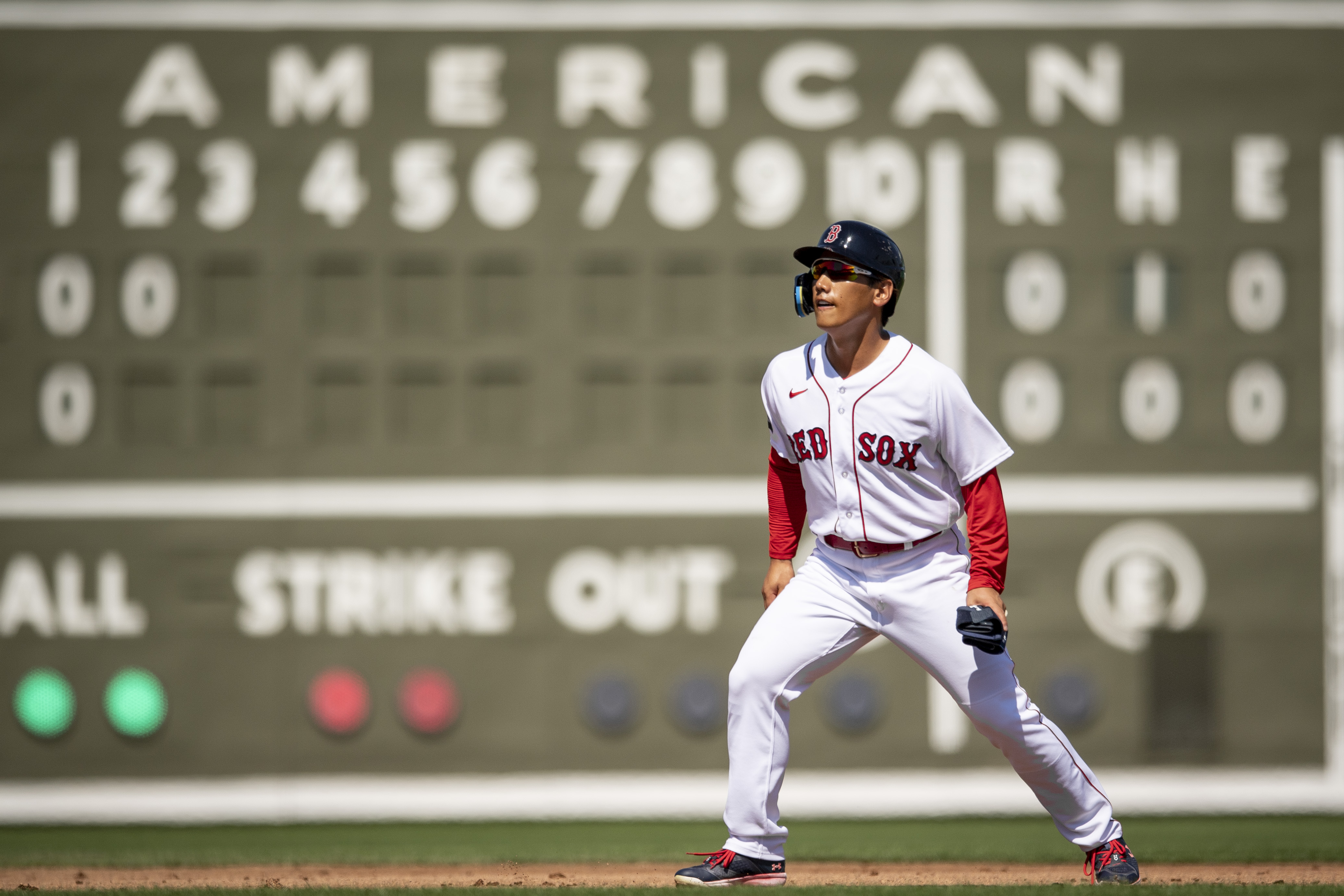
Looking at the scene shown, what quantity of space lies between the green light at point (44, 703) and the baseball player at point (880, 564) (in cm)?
256

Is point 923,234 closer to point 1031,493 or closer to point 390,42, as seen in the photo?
point 1031,493

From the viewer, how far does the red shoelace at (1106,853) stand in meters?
3.32

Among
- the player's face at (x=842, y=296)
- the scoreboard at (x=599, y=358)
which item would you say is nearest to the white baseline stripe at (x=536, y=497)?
the scoreboard at (x=599, y=358)

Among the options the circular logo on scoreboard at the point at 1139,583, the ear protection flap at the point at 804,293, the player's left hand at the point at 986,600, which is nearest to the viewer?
the player's left hand at the point at 986,600

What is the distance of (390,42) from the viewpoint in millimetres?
4992

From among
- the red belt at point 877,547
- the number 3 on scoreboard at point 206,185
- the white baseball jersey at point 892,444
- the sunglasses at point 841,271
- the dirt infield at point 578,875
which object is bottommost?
the dirt infield at point 578,875

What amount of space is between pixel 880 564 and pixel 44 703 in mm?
3054

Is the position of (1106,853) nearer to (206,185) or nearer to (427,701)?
(427,701)

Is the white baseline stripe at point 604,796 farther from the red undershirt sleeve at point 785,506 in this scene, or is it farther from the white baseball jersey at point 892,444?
the white baseball jersey at point 892,444

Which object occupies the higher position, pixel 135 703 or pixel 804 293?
pixel 804 293

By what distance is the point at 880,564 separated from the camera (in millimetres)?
3393

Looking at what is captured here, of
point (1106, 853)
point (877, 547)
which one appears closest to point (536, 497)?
point (877, 547)

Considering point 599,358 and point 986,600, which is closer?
point 986,600

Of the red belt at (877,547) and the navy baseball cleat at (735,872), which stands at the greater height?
the red belt at (877,547)
